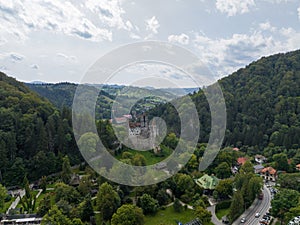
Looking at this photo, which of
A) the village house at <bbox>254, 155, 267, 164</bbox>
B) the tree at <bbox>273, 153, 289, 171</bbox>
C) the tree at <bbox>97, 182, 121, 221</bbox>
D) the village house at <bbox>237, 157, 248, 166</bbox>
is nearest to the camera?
the tree at <bbox>97, 182, 121, 221</bbox>

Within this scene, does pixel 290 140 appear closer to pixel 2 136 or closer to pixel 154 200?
pixel 154 200

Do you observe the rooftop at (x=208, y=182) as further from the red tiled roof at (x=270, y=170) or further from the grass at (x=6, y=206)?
the grass at (x=6, y=206)

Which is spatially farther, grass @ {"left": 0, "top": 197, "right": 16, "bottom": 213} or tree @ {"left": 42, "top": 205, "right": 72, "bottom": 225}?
grass @ {"left": 0, "top": 197, "right": 16, "bottom": 213}

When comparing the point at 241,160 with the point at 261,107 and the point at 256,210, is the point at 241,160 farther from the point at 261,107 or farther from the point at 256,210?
the point at 261,107

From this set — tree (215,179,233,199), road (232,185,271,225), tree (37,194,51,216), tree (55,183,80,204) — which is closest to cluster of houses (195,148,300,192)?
tree (215,179,233,199)

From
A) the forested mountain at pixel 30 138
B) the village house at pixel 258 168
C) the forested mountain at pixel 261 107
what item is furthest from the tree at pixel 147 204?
the forested mountain at pixel 261 107

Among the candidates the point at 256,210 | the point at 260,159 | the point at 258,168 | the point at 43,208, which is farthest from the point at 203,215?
the point at 260,159

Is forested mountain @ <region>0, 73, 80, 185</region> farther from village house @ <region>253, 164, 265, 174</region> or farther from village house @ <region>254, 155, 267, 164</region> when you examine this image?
village house @ <region>254, 155, 267, 164</region>
